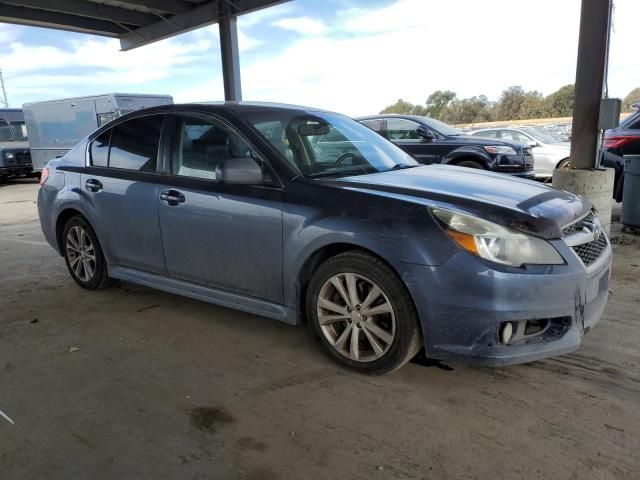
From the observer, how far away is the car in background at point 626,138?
718 cm

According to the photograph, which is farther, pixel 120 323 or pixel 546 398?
pixel 120 323

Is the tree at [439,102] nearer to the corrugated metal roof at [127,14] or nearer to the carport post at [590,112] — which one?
the corrugated metal roof at [127,14]

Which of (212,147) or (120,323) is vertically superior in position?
(212,147)

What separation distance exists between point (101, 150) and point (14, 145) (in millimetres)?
16308

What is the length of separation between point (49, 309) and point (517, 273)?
373 centimetres

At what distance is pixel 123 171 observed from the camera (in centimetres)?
408

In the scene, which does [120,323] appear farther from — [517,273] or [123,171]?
[517,273]

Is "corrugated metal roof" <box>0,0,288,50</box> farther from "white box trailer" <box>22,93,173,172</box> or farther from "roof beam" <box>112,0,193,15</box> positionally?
"white box trailer" <box>22,93,173,172</box>

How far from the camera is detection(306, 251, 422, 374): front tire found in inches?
109

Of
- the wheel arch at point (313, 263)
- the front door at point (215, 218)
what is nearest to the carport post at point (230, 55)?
the front door at point (215, 218)

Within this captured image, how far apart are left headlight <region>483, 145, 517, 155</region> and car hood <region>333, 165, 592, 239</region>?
595 centimetres

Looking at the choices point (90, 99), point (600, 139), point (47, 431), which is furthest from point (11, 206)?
point (600, 139)

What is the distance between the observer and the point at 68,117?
15.8 meters

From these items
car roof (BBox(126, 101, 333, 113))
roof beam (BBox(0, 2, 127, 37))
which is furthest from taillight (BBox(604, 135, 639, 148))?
roof beam (BBox(0, 2, 127, 37))
